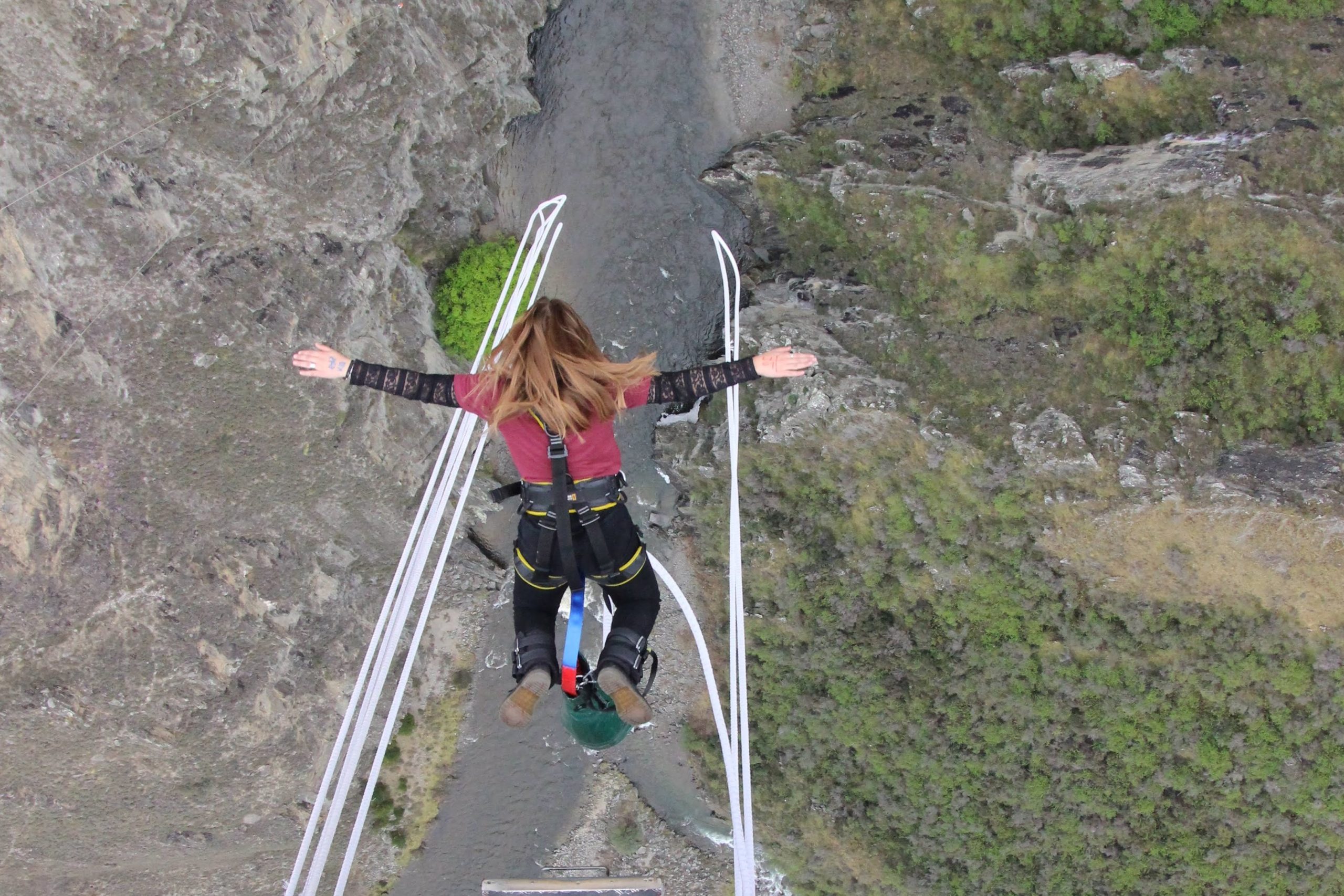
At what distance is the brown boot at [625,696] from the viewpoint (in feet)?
15.9

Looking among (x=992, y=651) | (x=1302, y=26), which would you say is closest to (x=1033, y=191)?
(x=1302, y=26)

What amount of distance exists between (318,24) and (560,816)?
32.1 feet

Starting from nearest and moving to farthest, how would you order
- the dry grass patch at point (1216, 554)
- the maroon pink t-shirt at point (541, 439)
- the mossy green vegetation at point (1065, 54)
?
the maroon pink t-shirt at point (541, 439) → the dry grass patch at point (1216, 554) → the mossy green vegetation at point (1065, 54)

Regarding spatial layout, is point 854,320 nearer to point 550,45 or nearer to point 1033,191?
point 1033,191

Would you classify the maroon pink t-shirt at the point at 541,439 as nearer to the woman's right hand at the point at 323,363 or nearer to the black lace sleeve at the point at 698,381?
the black lace sleeve at the point at 698,381

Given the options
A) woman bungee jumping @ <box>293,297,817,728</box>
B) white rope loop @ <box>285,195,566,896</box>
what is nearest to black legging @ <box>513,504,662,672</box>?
woman bungee jumping @ <box>293,297,817,728</box>

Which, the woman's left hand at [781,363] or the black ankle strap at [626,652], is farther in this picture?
the black ankle strap at [626,652]

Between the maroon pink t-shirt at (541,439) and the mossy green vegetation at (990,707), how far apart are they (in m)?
5.06

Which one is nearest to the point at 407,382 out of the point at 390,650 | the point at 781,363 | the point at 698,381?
the point at 698,381

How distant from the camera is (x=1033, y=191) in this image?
8.90m

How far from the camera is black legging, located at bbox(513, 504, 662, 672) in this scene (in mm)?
5332

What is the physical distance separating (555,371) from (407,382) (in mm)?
1090

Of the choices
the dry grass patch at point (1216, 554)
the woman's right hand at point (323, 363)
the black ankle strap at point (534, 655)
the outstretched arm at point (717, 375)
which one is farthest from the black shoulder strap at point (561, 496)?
the dry grass patch at point (1216, 554)

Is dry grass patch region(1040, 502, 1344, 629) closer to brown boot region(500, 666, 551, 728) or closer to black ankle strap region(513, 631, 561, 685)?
black ankle strap region(513, 631, 561, 685)
